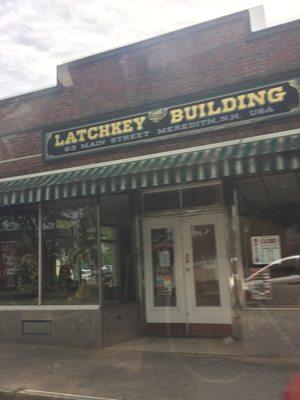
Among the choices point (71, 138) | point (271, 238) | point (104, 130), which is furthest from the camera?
point (71, 138)

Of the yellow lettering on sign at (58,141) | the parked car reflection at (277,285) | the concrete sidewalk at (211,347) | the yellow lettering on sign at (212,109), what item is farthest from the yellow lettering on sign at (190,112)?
the concrete sidewalk at (211,347)

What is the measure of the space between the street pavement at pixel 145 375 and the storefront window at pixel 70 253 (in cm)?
132

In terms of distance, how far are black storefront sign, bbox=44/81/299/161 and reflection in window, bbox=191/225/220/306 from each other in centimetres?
188

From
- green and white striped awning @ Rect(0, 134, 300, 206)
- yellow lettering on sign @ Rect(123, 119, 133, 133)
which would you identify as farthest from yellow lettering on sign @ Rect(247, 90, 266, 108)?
yellow lettering on sign @ Rect(123, 119, 133, 133)

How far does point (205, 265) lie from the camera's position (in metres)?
9.45

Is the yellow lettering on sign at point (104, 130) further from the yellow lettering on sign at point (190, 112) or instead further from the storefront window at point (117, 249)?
the yellow lettering on sign at point (190, 112)

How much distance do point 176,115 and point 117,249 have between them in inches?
111

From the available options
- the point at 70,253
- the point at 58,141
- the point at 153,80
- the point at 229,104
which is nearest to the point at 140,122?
the point at 153,80

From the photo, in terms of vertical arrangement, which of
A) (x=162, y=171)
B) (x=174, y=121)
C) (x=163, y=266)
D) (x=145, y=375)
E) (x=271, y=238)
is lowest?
(x=145, y=375)

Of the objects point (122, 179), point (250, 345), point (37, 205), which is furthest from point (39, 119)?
point (250, 345)

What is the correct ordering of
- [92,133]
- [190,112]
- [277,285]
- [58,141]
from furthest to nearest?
[58,141], [92,133], [190,112], [277,285]

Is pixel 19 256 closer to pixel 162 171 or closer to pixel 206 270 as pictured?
pixel 206 270

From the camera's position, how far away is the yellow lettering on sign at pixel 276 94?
8414mm

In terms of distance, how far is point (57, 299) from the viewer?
389 inches
